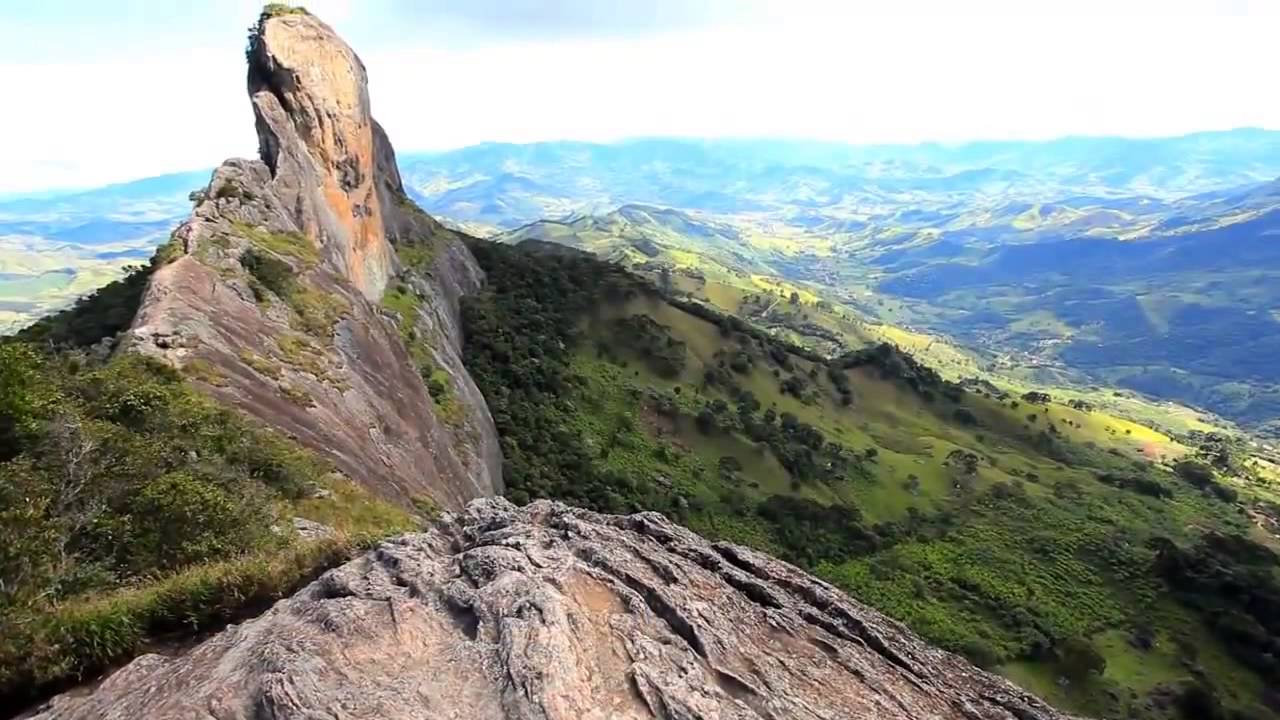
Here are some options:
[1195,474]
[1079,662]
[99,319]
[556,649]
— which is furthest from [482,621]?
[1195,474]

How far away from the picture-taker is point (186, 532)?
2061cm

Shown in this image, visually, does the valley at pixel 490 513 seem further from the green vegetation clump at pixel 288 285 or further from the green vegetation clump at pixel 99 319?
the green vegetation clump at pixel 99 319

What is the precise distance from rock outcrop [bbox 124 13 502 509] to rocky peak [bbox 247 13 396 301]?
0.54ft

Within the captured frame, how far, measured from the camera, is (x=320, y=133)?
6694 centimetres

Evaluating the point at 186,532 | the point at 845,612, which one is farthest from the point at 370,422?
the point at 845,612

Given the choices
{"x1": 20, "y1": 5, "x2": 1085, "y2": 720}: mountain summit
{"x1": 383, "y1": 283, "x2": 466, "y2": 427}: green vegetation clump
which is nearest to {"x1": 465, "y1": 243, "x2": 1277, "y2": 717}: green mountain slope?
{"x1": 383, "y1": 283, "x2": 466, "y2": 427}: green vegetation clump

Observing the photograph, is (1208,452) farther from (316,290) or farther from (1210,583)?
(316,290)

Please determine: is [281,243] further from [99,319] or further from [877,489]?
[877,489]

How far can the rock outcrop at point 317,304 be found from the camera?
3388 cm

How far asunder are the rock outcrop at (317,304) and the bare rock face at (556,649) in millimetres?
15009

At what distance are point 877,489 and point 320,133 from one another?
79717 mm

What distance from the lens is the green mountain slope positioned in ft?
257

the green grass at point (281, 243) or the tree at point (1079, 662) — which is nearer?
the green grass at point (281, 243)

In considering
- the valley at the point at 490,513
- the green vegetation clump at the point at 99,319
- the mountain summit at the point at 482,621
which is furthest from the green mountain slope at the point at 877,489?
the mountain summit at the point at 482,621
